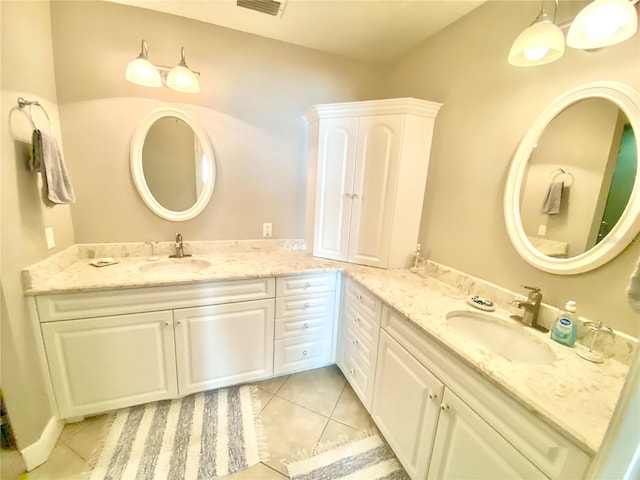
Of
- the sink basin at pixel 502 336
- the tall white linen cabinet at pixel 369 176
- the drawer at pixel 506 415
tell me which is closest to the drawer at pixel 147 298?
the tall white linen cabinet at pixel 369 176

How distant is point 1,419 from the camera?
1.19 meters

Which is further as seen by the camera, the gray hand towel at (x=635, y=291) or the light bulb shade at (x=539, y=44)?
the light bulb shade at (x=539, y=44)

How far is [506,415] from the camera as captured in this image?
84cm

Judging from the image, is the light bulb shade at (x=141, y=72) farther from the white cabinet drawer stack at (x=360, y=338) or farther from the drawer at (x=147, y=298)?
the white cabinet drawer stack at (x=360, y=338)

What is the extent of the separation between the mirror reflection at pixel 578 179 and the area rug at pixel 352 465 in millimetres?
1352

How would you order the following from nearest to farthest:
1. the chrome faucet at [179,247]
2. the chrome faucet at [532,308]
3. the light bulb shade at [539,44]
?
the light bulb shade at [539,44]
the chrome faucet at [532,308]
the chrome faucet at [179,247]

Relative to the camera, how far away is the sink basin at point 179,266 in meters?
1.84

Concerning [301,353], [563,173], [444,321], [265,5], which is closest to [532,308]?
[444,321]

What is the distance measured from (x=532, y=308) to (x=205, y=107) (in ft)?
7.68

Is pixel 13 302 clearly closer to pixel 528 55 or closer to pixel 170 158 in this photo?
pixel 170 158

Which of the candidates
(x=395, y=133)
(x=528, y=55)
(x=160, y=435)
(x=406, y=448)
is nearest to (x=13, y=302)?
(x=160, y=435)

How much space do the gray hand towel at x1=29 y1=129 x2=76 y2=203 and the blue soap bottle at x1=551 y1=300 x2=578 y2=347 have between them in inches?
98.6

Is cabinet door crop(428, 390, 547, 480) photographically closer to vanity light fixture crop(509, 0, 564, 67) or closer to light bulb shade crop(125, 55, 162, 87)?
vanity light fixture crop(509, 0, 564, 67)

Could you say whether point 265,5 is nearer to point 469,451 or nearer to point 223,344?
point 223,344
